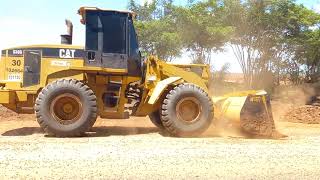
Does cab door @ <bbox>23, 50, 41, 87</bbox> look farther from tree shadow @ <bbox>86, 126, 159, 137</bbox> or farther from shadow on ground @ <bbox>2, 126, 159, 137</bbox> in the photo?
tree shadow @ <bbox>86, 126, 159, 137</bbox>

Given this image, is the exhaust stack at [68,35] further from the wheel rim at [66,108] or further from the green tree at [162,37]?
the green tree at [162,37]

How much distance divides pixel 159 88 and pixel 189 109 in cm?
92

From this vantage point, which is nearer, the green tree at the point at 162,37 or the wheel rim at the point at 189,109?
the wheel rim at the point at 189,109

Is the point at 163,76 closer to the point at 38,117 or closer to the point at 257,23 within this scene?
the point at 38,117

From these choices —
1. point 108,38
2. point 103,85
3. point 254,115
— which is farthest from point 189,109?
point 108,38

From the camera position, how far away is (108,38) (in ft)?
37.2

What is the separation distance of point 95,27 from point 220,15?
725 inches

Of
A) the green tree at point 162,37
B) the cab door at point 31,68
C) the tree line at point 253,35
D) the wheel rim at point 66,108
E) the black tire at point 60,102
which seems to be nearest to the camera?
the black tire at point 60,102

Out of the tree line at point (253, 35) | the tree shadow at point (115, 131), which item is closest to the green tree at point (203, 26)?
the tree line at point (253, 35)

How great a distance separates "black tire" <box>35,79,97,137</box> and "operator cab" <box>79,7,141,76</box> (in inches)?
30.1

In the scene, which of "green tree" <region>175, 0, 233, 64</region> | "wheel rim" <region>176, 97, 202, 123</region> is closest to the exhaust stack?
"wheel rim" <region>176, 97, 202, 123</region>

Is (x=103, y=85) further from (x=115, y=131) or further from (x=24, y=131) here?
(x=24, y=131)

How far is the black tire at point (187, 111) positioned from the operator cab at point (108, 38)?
1.40 metres

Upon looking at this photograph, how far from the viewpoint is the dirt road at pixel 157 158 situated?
21.9 ft
